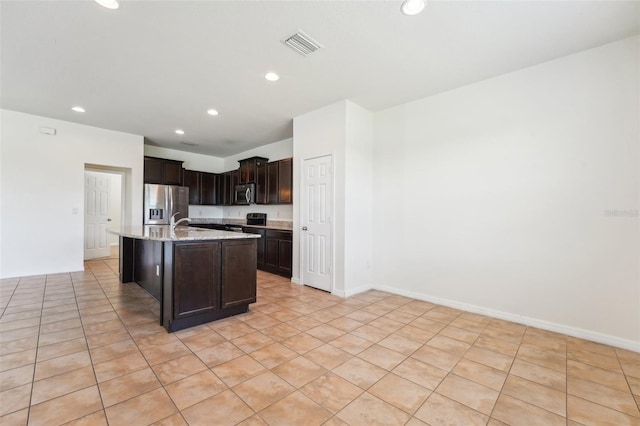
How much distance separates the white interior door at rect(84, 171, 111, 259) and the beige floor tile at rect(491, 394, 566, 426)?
8.06 metres

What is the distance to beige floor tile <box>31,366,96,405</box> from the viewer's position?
172 cm

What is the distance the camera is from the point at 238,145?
6730mm

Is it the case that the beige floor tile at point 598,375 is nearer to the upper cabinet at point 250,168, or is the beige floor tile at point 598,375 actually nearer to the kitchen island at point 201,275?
the kitchen island at point 201,275

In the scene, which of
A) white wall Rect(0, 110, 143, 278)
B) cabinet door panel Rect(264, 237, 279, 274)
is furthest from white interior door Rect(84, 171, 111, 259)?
cabinet door panel Rect(264, 237, 279, 274)

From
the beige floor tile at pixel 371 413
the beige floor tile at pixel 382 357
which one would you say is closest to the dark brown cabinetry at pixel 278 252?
the beige floor tile at pixel 382 357

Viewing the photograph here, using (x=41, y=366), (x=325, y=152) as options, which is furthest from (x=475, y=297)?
(x=41, y=366)

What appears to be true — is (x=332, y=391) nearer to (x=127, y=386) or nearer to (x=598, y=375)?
(x=127, y=386)

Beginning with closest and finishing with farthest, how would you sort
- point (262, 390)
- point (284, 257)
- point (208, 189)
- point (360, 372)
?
point (262, 390) < point (360, 372) < point (284, 257) < point (208, 189)

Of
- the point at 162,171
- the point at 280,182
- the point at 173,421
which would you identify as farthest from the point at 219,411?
the point at 162,171

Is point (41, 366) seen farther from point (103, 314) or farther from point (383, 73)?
point (383, 73)

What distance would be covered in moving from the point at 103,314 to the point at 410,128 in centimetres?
457

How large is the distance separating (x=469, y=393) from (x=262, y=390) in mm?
1388

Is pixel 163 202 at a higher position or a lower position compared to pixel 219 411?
higher

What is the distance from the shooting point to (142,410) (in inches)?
63.1
